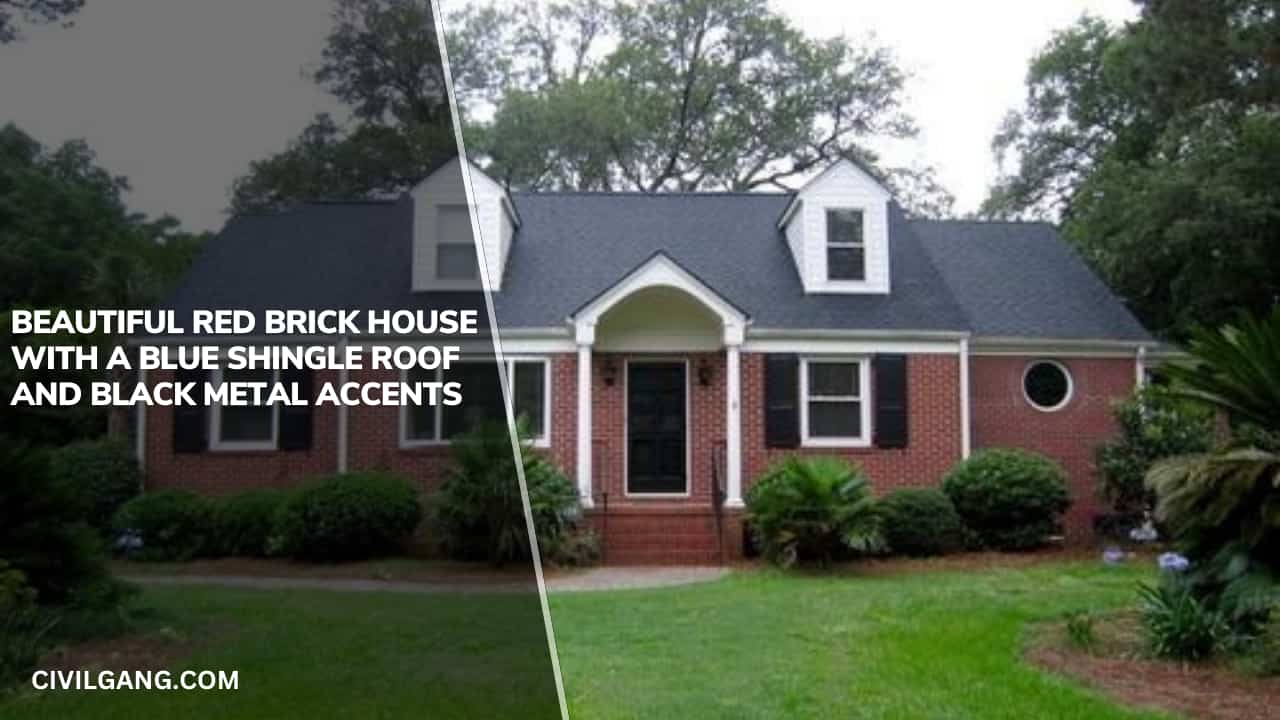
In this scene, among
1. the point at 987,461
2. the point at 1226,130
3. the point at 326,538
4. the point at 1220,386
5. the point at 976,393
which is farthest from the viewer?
the point at 1226,130

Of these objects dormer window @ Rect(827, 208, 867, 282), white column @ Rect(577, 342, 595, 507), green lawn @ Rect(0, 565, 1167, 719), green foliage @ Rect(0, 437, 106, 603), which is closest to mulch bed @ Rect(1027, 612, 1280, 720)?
green lawn @ Rect(0, 565, 1167, 719)

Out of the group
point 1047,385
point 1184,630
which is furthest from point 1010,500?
point 1184,630

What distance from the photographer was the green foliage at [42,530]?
189cm

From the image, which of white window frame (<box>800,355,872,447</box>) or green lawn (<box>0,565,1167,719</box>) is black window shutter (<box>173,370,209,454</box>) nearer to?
green lawn (<box>0,565,1167,719</box>)

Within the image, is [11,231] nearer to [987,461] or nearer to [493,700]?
[493,700]

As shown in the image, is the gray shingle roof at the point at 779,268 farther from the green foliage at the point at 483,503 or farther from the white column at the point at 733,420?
the green foliage at the point at 483,503

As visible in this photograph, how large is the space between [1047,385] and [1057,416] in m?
0.48

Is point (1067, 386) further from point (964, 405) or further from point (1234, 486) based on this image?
point (1234, 486)

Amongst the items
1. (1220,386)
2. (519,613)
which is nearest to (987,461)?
(1220,386)

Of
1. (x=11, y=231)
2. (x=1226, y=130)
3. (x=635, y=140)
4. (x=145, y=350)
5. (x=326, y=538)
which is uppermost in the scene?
(x=635, y=140)

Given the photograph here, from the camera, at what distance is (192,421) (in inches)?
79.5

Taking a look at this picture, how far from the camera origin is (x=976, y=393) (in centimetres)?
1850

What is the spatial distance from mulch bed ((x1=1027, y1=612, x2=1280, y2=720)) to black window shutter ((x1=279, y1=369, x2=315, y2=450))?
595 centimetres

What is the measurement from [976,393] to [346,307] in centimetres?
1738
